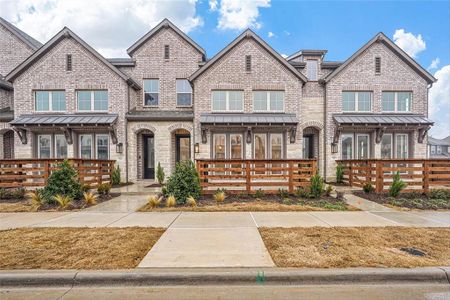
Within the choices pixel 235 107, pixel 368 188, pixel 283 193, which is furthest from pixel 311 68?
pixel 283 193

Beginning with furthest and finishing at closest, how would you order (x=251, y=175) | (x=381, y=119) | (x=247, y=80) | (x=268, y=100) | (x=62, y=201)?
(x=268, y=100) < (x=247, y=80) < (x=381, y=119) < (x=251, y=175) < (x=62, y=201)

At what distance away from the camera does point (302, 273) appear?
362 cm

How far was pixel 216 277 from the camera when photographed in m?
3.58

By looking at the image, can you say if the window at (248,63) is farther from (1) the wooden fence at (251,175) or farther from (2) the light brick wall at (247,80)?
(1) the wooden fence at (251,175)

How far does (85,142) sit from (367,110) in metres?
16.4

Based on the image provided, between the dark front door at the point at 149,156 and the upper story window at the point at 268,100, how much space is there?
672 centimetres

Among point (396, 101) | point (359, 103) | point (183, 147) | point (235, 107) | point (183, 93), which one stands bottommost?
point (183, 147)

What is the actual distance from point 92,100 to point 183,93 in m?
5.26

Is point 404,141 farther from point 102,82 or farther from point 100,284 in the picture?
point 102,82

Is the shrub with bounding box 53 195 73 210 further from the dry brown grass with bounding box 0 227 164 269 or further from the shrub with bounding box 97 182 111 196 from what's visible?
the dry brown grass with bounding box 0 227 164 269

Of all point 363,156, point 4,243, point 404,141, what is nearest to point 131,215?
point 4,243

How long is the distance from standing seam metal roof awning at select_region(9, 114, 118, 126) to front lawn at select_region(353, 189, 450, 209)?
12780 millimetres

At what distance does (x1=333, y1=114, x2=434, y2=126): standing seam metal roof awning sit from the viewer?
44.4 feet

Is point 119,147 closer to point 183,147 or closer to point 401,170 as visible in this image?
point 183,147
